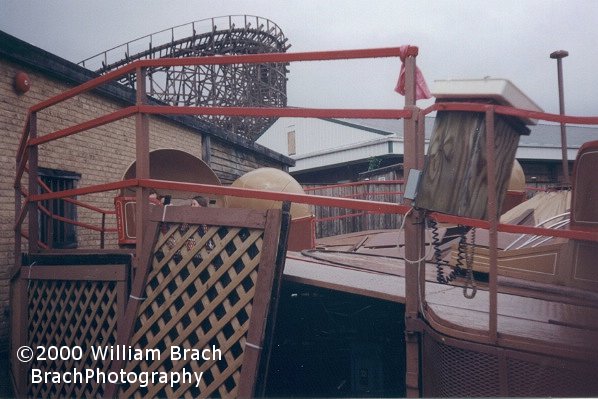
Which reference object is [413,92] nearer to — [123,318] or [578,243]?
[578,243]

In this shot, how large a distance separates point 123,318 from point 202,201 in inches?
118

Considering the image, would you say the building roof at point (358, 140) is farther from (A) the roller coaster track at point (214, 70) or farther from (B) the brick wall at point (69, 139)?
(B) the brick wall at point (69, 139)

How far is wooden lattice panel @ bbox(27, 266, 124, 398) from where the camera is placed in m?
A: 3.26

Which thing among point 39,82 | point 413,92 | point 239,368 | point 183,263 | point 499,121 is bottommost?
point 239,368

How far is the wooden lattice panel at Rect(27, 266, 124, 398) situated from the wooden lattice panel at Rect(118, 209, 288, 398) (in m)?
0.35

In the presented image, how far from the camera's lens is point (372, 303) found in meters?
3.60

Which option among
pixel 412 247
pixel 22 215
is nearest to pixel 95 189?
pixel 22 215

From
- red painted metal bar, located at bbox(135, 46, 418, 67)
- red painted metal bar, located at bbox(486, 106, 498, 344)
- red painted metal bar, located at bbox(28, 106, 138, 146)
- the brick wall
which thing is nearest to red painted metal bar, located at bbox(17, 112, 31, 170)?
red painted metal bar, located at bbox(28, 106, 138, 146)

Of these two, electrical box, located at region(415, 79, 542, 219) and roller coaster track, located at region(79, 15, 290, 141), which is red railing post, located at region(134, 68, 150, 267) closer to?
electrical box, located at region(415, 79, 542, 219)

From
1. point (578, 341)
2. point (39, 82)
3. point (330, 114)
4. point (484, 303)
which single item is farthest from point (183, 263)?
point (39, 82)

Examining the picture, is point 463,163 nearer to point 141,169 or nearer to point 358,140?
point 141,169

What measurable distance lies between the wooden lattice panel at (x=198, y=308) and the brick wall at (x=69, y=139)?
4.06 m

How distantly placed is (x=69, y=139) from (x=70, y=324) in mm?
4575

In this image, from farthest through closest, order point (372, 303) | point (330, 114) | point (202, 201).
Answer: point (202, 201) → point (372, 303) → point (330, 114)
